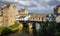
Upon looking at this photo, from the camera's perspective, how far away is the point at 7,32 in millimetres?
42062

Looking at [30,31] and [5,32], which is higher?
[5,32]

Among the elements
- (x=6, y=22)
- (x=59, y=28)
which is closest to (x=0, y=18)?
(x=6, y=22)

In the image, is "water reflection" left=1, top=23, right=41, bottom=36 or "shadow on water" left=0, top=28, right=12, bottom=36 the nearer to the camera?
"water reflection" left=1, top=23, right=41, bottom=36

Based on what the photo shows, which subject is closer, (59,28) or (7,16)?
(59,28)

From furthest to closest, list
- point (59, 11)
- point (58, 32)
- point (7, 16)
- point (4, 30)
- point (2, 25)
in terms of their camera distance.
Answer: point (59, 11) → point (7, 16) → point (2, 25) → point (4, 30) → point (58, 32)

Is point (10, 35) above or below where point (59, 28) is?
below

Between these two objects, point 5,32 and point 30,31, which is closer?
point 5,32

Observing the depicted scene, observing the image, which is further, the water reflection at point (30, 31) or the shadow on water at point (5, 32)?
the shadow on water at point (5, 32)

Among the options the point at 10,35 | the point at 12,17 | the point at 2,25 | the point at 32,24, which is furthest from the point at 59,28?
the point at 32,24

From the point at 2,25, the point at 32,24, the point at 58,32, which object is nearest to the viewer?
the point at 58,32

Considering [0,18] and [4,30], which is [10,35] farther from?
[0,18]

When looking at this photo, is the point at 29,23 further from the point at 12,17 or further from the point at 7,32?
the point at 7,32

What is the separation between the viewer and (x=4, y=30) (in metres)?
41.6

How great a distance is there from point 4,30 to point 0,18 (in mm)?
6825
